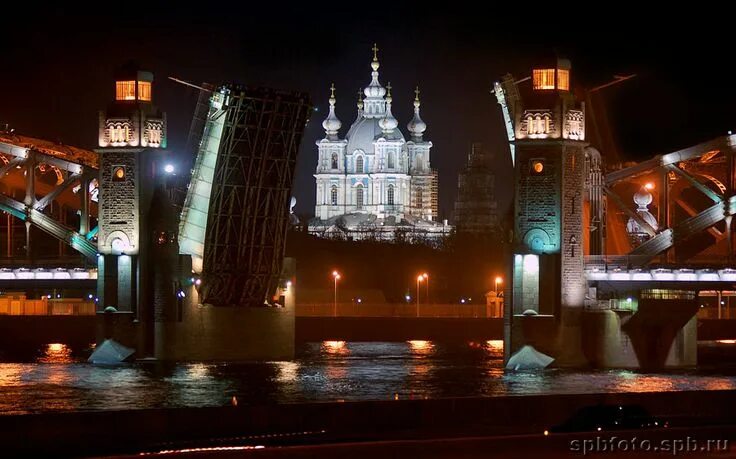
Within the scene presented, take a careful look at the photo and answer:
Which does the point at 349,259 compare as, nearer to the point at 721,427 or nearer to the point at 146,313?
the point at 146,313

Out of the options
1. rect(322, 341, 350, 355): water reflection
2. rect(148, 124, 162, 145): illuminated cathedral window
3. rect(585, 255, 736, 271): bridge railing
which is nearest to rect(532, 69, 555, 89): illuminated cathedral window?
rect(585, 255, 736, 271): bridge railing

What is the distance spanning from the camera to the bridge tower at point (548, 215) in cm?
8094

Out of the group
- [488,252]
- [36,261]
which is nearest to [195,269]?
[36,261]

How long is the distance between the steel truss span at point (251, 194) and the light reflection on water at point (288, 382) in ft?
13.3

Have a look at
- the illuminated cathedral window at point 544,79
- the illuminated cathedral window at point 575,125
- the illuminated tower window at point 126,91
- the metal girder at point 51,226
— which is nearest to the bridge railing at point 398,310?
the metal girder at point 51,226

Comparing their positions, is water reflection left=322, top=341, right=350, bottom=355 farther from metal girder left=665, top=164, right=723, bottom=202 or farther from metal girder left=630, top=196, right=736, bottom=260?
Answer: metal girder left=665, top=164, right=723, bottom=202

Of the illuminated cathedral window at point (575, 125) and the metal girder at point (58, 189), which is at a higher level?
the illuminated cathedral window at point (575, 125)

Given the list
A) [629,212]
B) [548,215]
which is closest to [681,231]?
[629,212]

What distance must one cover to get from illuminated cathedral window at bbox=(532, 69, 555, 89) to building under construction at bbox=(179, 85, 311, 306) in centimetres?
1010

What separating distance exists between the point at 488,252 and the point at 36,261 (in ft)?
260

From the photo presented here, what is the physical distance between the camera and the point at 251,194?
8425 centimetres

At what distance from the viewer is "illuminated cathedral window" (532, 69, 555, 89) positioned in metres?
81.3

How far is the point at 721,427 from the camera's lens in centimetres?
5022

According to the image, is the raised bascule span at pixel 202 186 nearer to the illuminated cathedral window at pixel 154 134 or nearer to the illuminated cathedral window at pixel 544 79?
the illuminated cathedral window at pixel 154 134
